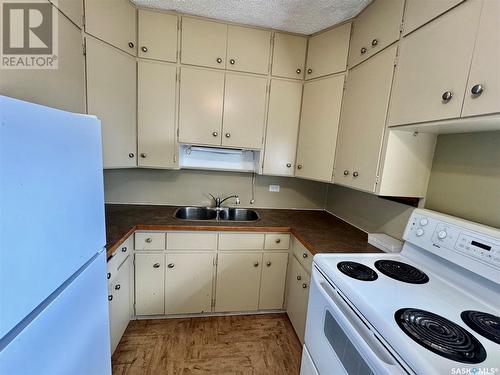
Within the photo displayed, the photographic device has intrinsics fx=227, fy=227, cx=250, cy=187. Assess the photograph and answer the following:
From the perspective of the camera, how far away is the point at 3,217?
19.3 inches

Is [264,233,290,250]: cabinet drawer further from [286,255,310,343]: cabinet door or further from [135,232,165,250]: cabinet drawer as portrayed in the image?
[135,232,165,250]: cabinet drawer

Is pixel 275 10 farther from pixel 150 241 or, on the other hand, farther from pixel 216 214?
pixel 150 241

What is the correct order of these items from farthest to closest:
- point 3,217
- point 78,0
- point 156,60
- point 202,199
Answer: point 202,199 → point 156,60 → point 78,0 → point 3,217

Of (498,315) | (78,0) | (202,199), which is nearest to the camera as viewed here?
(498,315)

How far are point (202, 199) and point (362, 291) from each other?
1782 mm

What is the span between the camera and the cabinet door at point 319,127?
184cm

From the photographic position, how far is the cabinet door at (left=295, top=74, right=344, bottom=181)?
1843mm

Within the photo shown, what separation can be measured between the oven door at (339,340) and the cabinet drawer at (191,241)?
0.93 meters

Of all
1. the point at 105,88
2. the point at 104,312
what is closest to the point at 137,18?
the point at 105,88

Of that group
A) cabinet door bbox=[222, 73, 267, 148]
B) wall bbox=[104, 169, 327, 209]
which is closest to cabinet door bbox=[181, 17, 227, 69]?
cabinet door bbox=[222, 73, 267, 148]

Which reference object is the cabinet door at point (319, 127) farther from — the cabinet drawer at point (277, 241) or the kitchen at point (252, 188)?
the cabinet drawer at point (277, 241)

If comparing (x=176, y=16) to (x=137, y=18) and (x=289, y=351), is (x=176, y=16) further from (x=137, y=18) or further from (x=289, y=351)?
(x=289, y=351)

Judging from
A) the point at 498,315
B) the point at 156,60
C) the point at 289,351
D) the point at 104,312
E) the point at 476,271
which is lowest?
the point at 289,351

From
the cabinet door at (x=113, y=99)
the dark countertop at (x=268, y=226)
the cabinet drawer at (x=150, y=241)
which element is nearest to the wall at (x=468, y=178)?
the dark countertop at (x=268, y=226)
